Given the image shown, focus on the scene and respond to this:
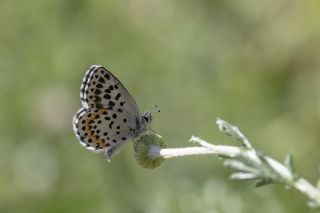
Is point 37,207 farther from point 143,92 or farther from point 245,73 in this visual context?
point 245,73

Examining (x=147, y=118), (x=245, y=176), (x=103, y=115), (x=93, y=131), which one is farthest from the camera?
(x=147, y=118)

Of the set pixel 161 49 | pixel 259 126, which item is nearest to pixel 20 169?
pixel 161 49

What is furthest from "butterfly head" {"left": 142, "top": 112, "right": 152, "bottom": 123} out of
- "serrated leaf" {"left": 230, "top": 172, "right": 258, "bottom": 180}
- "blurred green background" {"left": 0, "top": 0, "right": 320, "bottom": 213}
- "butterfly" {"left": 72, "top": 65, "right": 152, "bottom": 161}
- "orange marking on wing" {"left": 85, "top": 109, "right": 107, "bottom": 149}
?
"blurred green background" {"left": 0, "top": 0, "right": 320, "bottom": 213}

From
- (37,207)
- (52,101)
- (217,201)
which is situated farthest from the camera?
(52,101)

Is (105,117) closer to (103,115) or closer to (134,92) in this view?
(103,115)

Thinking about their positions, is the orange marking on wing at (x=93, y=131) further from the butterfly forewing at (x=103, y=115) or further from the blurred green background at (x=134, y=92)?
the blurred green background at (x=134, y=92)

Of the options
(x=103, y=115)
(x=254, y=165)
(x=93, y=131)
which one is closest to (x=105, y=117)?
(x=103, y=115)
